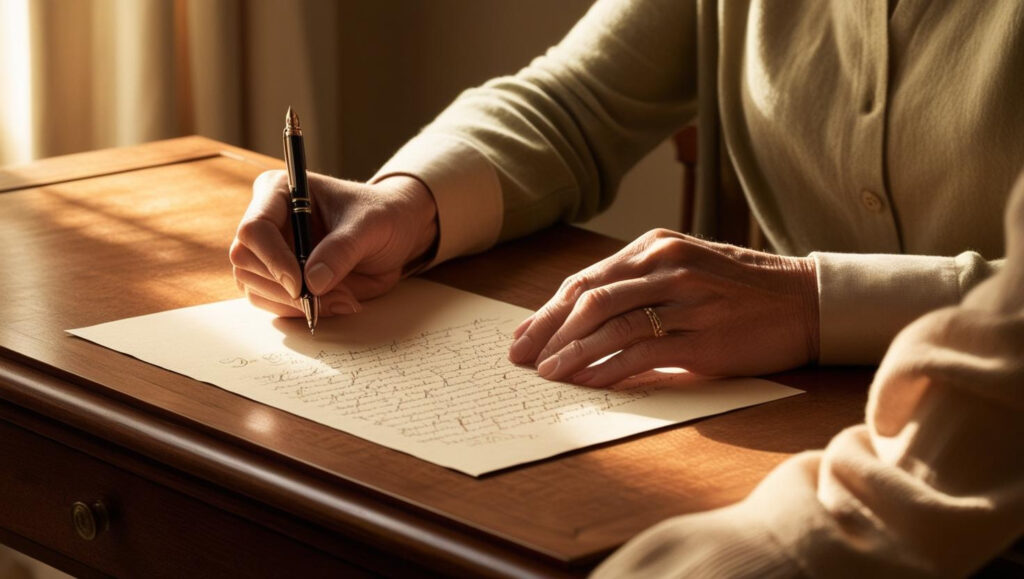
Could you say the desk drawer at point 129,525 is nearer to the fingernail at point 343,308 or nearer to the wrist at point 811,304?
the fingernail at point 343,308

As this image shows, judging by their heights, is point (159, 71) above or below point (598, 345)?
below

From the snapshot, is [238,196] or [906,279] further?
[238,196]

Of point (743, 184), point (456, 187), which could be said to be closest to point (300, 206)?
point (456, 187)

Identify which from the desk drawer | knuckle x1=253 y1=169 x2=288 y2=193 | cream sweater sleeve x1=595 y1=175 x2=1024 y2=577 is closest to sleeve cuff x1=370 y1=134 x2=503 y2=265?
knuckle x1=253 y1=169 x2=288 y2=193

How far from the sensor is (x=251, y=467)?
3.00ft

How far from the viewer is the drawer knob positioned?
1.06 metres

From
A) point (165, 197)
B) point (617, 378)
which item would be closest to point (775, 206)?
point (617, 378)

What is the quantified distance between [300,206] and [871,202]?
23.2 inches

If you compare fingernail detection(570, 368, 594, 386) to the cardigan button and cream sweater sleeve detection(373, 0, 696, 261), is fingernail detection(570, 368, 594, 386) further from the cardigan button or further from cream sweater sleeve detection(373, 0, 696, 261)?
the cardigan button

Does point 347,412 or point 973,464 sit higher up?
point 973,464

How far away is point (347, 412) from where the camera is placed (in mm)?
990

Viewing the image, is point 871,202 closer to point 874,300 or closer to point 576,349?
point 874,300

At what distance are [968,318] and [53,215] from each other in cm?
108

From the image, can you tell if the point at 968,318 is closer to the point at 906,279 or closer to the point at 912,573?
the point at 912,573
